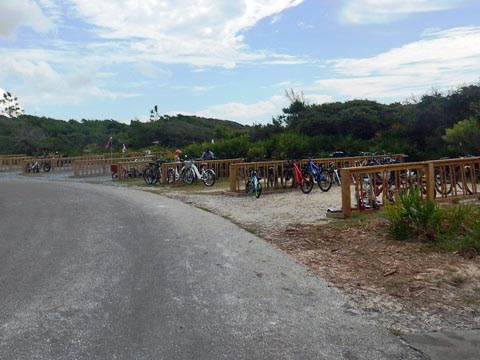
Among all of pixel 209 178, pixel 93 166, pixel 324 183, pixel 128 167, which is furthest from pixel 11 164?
pixel 324 183

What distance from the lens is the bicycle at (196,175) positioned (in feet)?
62.5

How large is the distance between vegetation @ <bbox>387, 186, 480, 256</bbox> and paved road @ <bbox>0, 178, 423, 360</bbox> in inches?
79.9

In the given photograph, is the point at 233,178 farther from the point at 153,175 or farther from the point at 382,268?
the point at 382,268

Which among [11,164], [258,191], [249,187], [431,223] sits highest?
[11,164]

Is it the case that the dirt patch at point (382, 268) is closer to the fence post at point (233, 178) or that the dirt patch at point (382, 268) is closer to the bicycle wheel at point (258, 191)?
the bicycle wheel at point (258, 191)

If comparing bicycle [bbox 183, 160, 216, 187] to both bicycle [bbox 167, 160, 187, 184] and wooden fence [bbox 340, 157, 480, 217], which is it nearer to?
bicycle [bbox 167, 160, 187, 184]

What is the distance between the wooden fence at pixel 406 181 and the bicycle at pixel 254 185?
426 centimetres

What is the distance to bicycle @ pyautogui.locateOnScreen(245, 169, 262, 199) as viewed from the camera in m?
14.6

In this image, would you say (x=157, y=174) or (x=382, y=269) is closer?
(x=382, y=269)

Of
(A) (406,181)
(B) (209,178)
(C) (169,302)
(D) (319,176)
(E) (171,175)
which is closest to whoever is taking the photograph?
(C) (169,302)

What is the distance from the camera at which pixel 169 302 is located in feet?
16.0

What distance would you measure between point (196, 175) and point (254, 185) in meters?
5.44

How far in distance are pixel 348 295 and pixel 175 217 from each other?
20.0 feet

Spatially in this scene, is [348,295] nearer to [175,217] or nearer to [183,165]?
[175,217]
